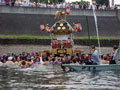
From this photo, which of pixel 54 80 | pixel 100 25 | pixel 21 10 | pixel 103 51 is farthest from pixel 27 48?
pixel 54 80

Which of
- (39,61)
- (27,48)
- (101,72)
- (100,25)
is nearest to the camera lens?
(101,72)

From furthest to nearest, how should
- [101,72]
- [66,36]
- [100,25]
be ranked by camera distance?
[100,25] → [66,36] → [101,72]

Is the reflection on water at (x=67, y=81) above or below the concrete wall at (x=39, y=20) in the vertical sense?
above

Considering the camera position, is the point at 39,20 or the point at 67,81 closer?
the point at 67,81

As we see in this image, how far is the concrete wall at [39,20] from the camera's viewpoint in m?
52.2

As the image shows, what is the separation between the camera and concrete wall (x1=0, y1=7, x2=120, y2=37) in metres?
52.2

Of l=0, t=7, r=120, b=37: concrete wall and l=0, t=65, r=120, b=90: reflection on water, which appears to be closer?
l=0, t=65, r=120, b=90: reflection on water

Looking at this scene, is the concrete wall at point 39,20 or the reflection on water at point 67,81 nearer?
the reflection on water at point 67,81

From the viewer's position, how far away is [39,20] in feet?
177

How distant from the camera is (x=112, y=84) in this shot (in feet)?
61.8

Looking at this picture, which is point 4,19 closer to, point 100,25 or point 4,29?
point 4,29

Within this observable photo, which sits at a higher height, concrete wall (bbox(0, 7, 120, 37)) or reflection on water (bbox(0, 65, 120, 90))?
reflection on water (bbox(0, 65, 120, 90))

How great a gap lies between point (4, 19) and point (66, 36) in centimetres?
1780

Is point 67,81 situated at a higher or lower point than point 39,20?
higher
